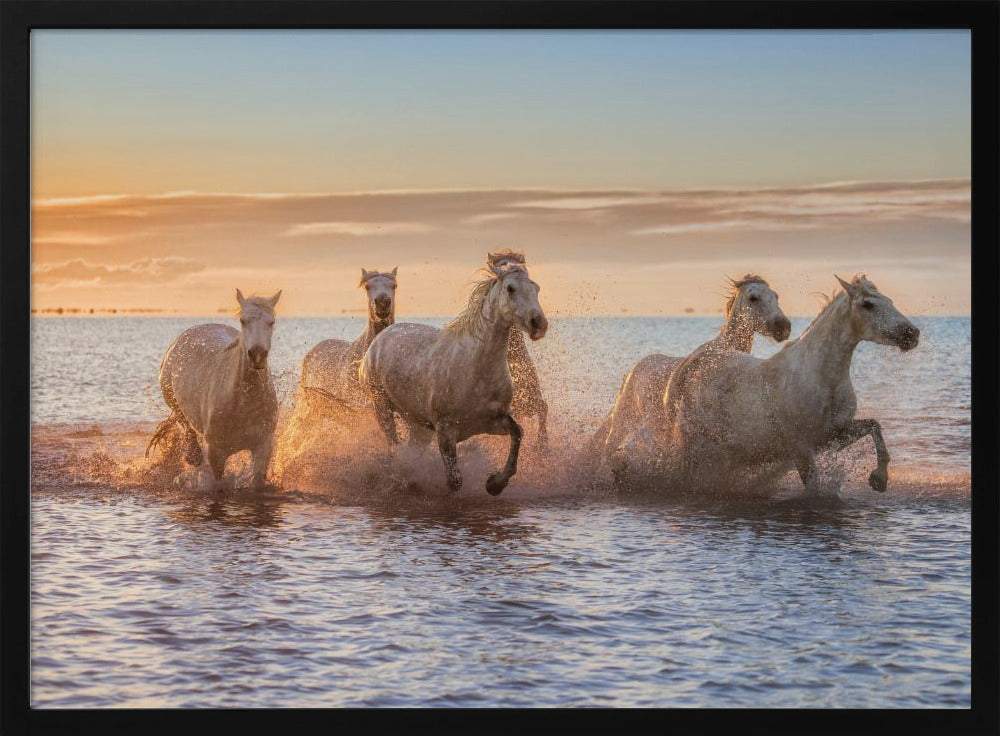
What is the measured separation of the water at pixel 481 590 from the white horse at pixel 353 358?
778mm

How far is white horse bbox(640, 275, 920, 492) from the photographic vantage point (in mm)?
11438

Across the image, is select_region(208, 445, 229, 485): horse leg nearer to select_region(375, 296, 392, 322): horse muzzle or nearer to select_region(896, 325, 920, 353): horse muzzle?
select_region(375, 296, 392, 322): horse muzzle

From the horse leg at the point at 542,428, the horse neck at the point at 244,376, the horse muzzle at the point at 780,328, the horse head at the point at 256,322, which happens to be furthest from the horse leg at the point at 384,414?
the horse muzzle at the point at 780,328

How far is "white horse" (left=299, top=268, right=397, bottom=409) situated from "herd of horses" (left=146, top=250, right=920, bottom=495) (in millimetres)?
641

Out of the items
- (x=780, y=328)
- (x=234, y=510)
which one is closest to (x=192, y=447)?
(x=234, y=510)

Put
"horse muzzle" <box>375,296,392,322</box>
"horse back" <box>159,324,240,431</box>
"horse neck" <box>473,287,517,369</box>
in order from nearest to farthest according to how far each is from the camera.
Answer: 1. "horse neck" <box>473,287,517,369</box>
2. "horse back" <box>159,324,240,431</box>
3. "horse muzzle" <box>375,296,392,322</box>

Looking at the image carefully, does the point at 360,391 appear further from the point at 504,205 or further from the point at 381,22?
the point at 504,205

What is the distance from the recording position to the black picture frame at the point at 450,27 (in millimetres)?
6090

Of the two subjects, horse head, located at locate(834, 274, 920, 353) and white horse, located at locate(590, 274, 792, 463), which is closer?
horse head, located at locate(834, 274, 920, 353)

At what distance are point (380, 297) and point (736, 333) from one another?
12.3 ft

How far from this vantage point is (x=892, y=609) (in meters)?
8.03

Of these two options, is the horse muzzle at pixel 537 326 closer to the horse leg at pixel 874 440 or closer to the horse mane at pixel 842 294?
the horse mane at pixel 842 294

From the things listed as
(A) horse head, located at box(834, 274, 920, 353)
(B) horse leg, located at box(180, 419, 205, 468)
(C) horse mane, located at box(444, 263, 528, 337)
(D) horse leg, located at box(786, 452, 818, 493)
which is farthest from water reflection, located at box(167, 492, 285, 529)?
(A) horse head, located at box(834, 274, 920, 353)

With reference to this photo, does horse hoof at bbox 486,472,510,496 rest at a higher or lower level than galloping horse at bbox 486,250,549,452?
lower
